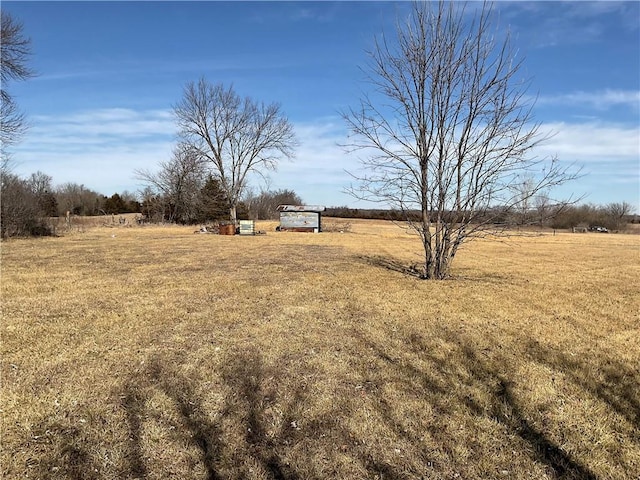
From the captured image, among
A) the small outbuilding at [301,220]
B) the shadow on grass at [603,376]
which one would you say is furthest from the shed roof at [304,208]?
the shadow on grass at [603,376]

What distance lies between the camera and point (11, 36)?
17.2m

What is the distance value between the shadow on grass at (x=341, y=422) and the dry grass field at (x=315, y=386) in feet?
0.05

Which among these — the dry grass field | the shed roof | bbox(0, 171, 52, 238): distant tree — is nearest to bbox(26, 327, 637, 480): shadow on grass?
the dry grass field

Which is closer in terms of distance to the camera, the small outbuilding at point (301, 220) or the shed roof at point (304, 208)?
the small outbuilding at point (301, 220)

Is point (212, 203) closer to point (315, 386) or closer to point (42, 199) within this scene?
point (42, 199)

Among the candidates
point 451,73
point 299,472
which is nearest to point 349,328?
point 299,472

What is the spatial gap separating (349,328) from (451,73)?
625 centimetres

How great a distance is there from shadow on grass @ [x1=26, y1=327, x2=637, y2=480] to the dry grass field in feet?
0.05

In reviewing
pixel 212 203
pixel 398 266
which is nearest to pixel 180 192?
pixel 212 203

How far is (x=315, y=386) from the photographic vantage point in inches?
140

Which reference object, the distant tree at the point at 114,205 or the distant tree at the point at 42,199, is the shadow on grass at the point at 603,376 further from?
the distant tree at the point at 114,205

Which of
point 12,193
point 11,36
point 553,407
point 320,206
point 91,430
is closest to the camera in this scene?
point 91,430

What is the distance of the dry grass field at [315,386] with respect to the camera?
8.37 ft

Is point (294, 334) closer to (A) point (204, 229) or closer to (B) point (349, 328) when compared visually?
(B) point (349, 328)
